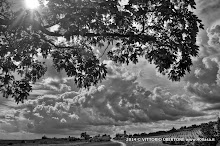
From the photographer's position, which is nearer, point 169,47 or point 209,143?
point 169,47

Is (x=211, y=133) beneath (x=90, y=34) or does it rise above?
beneath

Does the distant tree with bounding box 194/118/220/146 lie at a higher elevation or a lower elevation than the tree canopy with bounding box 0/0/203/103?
lower

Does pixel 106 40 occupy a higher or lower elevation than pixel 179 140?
higher

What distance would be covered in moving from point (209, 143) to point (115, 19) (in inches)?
2246

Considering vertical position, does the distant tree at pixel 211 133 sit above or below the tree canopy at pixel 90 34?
below

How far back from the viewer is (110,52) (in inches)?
743

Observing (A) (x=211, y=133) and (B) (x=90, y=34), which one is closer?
(B) (x=90, y=34)

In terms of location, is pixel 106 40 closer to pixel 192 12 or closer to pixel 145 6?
pixel 145 6

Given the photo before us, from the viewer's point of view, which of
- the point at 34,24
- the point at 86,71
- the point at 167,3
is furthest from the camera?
the point at 86,71

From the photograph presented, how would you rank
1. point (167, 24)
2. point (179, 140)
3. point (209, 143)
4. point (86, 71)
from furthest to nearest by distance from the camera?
point (179, 140) → point (209, 143) → point (86, 71) → point (167, 24)

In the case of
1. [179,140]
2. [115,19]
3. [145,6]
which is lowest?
[179,140]

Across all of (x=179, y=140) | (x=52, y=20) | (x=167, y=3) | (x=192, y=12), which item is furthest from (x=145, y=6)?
(x=179, y=140)

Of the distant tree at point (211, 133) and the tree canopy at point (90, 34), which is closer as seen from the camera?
the tree canopy at point (90, 34)

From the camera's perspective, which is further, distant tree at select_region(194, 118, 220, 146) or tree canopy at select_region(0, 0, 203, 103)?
distant tree at select_region(194, 118, 220, 146)
